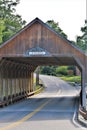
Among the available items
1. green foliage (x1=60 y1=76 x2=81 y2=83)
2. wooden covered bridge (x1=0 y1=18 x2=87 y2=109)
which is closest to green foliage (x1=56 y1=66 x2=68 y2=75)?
green foliage (x1=60 y1=76 x2=81 y2=83)

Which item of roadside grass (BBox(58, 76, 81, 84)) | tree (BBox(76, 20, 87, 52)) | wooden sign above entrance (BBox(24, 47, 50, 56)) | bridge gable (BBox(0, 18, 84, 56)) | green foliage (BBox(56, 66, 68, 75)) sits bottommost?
roadside grass (BBox(58, 76, 81, 84))

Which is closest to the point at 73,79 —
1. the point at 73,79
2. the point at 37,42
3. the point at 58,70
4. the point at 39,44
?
the point at 73,79

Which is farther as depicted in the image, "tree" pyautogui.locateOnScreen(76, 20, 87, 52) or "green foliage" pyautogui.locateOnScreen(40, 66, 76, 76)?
"tree" pyautogui.locateOnScreen(76, 20, 87, 52)

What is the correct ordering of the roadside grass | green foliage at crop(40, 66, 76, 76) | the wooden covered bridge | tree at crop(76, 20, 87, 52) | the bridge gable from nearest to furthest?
the wooden covered bridge
the bridge gable
the roadside grass
green foliage at crop(40, 66, 76, 76)
tree at crop(76, 20, 87, 52)

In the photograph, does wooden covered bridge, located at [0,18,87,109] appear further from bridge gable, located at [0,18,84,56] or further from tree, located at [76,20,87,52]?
tree, located at [76,20,87,52]

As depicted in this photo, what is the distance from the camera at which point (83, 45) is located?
147m

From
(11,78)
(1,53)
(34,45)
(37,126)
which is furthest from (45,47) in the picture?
(37,126)

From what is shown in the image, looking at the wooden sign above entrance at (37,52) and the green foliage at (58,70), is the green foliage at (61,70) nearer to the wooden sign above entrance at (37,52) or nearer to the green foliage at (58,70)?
the green foliage at (58,70)

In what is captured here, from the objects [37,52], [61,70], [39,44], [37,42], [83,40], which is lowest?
[61,70]

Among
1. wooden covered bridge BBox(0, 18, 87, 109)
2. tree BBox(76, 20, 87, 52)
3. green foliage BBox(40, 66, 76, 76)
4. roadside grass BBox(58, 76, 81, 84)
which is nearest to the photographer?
wooden covered bridge BBox(0, 18, 87, 109)

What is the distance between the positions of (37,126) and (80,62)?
17680 millimetres

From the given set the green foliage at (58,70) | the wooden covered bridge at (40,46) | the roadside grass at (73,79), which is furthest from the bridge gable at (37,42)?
the green foliage at (58,70)

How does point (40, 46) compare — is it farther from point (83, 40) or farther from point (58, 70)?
point (83, 40)

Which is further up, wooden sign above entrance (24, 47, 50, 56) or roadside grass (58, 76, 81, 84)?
wooden sign above entrance (24, 47, 50, 56)
